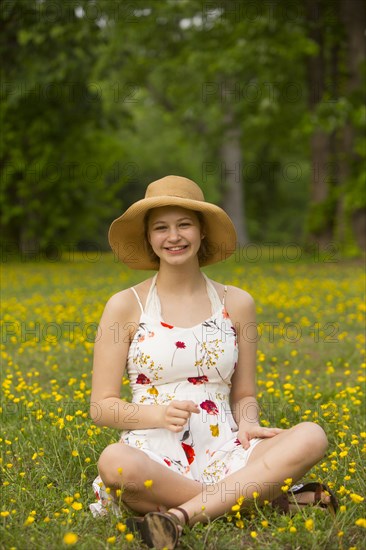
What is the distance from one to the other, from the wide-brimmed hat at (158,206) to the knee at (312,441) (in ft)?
Result: 3.13

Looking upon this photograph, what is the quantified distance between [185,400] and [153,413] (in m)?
0.15

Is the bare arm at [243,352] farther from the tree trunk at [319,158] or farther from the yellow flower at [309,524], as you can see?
the tree trunk at [319,158]

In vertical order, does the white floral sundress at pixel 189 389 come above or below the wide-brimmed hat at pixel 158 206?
below

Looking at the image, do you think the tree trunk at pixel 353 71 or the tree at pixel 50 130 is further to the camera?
the tree at pixel 50 130

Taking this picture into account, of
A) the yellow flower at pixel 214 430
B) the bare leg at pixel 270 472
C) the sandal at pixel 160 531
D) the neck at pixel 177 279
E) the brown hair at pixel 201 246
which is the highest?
the brown hair at pixel 201 246

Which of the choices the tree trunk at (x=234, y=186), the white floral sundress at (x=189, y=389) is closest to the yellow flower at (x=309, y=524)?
the white floral sundress at (x=189, y=389)

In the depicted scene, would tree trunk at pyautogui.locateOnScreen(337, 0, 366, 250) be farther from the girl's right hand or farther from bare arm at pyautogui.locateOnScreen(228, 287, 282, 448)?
the girl's right hand

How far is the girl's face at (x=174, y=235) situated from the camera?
11.6 feet

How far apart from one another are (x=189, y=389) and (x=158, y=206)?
818 mm

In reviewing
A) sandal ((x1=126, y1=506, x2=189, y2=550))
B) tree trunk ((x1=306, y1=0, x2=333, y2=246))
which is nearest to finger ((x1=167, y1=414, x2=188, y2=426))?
sandal ((x1=126, y1=506, x2=189, y2=550))

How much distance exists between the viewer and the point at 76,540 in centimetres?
283

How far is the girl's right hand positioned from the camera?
3100 mm

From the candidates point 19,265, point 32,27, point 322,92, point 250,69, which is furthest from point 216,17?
point 19,265

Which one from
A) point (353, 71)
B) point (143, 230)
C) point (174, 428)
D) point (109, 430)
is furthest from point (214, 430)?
point (353, 71)
